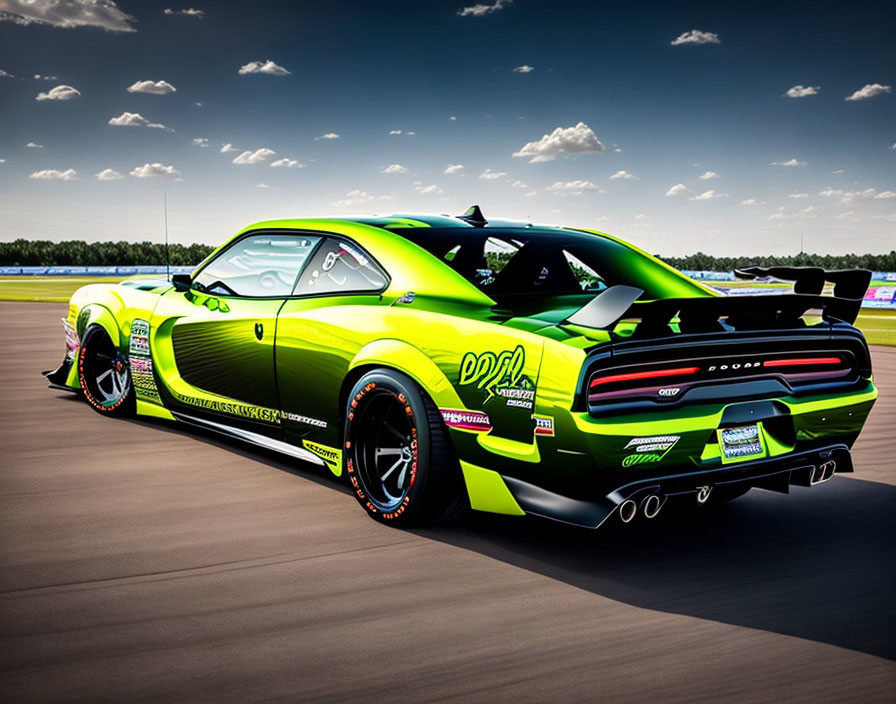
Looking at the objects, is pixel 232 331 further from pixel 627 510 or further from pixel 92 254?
pixel 92 254

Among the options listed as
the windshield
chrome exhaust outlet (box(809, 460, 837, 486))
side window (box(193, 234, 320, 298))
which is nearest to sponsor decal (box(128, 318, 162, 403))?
side window (box(193, 234, 320, 298))

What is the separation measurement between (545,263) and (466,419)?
1.20m

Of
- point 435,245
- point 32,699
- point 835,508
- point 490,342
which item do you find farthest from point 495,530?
point 32,699

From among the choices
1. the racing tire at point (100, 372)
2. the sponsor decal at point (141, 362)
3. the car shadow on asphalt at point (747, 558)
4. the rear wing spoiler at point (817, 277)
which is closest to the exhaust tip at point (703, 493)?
the car shadow on asphalt at point (747, 558)

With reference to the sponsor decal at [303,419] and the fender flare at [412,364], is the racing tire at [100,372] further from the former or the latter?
the fender flare at [412,364]

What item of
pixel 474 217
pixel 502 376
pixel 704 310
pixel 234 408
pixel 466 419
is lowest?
pixel 234 408

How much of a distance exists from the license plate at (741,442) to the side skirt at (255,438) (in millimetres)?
1986

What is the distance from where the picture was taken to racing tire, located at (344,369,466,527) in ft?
13.1

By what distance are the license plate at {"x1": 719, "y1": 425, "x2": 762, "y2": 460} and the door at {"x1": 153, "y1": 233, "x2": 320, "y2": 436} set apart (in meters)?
2.34

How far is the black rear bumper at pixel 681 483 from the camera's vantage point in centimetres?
354

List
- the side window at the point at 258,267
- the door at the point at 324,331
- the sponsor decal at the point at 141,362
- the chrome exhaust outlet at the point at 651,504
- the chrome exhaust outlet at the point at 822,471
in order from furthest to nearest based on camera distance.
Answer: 1. the sponsor decal at the point at 141,362
2. the side window at the point at 258,267
3. the door at the point at 324,331
4. the chrome exhaust outlet at the point at 822,471
5. the chrome exhaust outlet at the point at 651,504

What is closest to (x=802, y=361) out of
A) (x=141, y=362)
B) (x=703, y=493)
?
(x=703, y=493)

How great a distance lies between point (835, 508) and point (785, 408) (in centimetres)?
120

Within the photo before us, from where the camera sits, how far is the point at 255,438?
17.0ft
